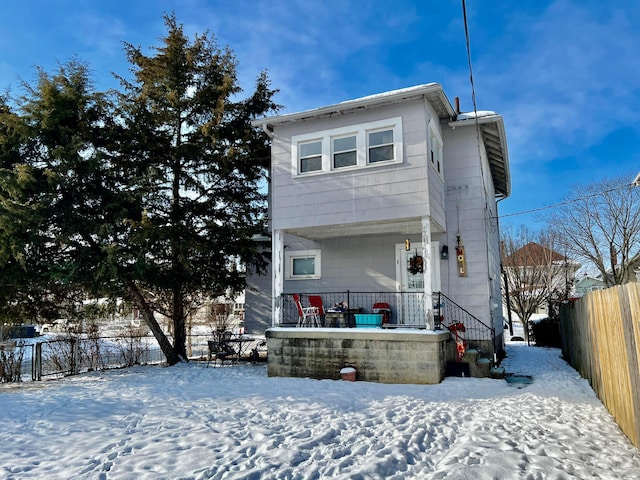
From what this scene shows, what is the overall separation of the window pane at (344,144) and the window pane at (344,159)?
0.13 meters

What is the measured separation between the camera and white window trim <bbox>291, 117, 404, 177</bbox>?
966cm

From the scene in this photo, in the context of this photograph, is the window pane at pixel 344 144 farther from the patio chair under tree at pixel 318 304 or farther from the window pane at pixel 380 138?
the patio chair under tree at pixel 318 304

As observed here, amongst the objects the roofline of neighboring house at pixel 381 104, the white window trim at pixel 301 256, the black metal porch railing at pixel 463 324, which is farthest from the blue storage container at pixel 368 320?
the roofline of neighboring house at pixel 381 104

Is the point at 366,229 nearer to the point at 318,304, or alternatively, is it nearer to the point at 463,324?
the point at 318,304

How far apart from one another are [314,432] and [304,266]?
292 inches

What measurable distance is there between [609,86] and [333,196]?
39.1 feet

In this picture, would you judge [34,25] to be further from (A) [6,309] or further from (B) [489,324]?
(B) [489,324]

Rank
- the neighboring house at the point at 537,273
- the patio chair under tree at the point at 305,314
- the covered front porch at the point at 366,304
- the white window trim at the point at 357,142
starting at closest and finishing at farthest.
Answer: the covered front porch at the point at 366,304 < the white window trim at the point at 357,142 < the patio chair under tree at the point at 305,314 < the neighboring house at the point at 537,273

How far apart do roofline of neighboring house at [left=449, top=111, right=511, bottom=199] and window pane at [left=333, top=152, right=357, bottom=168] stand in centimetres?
288

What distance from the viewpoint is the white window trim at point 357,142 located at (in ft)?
31.7

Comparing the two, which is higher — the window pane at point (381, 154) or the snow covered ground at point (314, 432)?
the window pane at point (381, 154)

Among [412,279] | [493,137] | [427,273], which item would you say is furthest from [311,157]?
[493,137]

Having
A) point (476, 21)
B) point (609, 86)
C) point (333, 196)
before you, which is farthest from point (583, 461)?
point (609, 86)

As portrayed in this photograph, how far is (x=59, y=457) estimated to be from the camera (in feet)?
14.5
